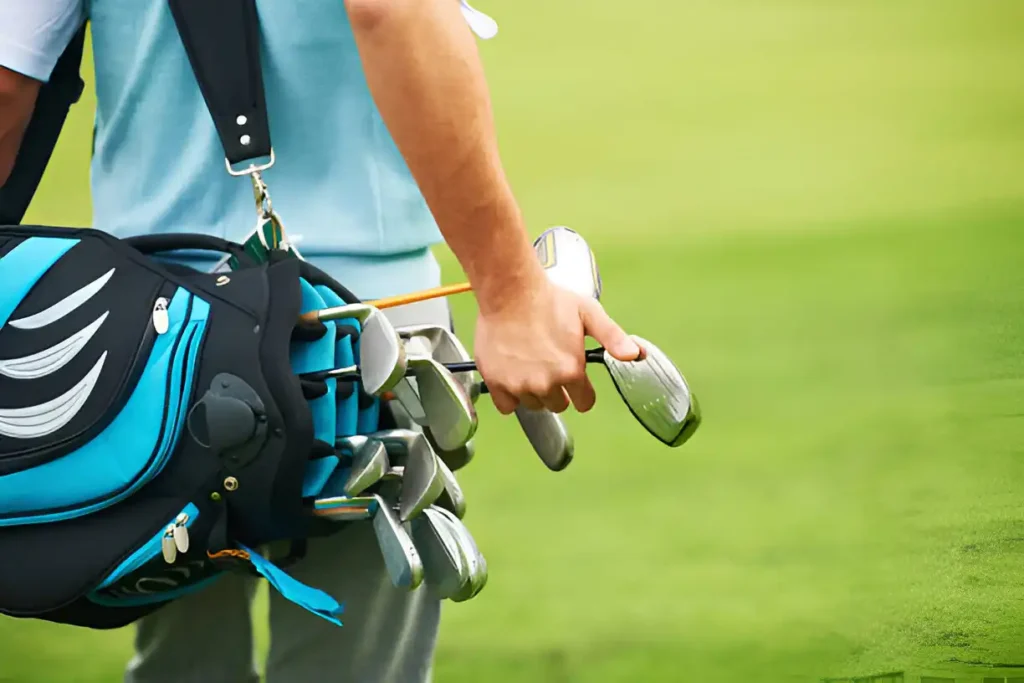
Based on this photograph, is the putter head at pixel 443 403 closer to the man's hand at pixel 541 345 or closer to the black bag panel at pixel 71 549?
the man's hand at pixel 541 345

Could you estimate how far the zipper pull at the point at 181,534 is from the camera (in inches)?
30.9

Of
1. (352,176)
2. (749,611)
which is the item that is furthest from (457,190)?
(749,611)

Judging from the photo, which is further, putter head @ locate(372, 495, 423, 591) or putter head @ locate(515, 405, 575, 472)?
putter head @ locate(515, 405, 575, 472)

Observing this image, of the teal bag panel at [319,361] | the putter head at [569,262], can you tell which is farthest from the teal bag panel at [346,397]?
the putter head at [569,262]

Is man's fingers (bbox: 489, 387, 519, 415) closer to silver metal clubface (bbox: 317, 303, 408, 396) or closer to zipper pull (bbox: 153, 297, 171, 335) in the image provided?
silver metal clubface (bbox: 317, 303, 408, 396)

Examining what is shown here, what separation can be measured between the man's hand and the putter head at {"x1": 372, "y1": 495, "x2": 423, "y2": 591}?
0.29 feet

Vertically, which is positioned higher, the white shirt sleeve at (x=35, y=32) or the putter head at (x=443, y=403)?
the white shirt sleeve at (x=35, y=32)

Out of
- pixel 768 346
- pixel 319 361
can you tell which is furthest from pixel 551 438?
pixel 768 346

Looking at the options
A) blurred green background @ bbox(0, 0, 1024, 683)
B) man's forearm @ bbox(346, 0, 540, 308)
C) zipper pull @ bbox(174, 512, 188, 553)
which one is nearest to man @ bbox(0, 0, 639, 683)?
man's forearm @ bbox(346, 0, 540, 308)

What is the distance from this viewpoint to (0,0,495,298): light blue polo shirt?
803 millimetres

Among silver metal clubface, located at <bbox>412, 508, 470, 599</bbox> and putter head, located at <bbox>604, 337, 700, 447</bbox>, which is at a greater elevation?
putter head, located at <bbox>604, 337, 700, 447</bbox>

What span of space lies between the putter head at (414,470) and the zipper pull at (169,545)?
0.42 ft

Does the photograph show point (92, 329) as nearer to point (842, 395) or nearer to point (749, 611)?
point (749, 611)

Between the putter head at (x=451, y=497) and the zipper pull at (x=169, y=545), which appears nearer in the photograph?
the zipper pull at (x=169, y=545)
